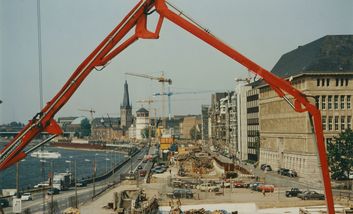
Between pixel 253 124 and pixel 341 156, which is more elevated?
pixel 253 124

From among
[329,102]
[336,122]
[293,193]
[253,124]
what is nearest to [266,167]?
[336,122]

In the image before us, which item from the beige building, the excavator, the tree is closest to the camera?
the excavator

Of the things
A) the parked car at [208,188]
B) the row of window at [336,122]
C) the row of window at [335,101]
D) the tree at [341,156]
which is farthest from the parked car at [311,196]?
the row of window at [335,101]

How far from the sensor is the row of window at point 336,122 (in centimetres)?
7475

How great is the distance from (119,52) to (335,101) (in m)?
58.4

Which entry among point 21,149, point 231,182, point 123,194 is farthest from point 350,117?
point 21,149

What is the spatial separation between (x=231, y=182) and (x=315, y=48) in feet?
92.9

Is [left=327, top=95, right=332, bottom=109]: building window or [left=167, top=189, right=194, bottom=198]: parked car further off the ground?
[left=327, top=95, right=332, bottom=109]: building window

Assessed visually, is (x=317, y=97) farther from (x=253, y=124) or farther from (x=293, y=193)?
(x=253, y=124)

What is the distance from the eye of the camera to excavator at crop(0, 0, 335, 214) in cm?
2205

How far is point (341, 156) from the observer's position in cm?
6581

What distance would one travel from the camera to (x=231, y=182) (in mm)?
69062

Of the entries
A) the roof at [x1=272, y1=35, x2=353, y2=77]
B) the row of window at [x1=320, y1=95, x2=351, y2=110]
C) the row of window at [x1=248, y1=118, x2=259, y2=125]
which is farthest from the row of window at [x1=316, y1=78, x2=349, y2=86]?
the row of window at [x1=248, y1=118, x2=259, y2=125]

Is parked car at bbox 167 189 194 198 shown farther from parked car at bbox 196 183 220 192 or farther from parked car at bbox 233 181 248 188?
parked car at bbox 233 181 248 188
